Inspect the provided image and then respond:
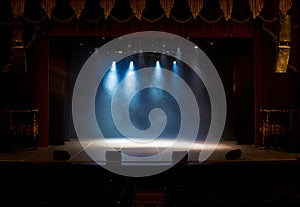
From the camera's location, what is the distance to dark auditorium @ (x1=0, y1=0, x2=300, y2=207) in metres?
5.90

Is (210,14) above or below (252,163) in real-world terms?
above

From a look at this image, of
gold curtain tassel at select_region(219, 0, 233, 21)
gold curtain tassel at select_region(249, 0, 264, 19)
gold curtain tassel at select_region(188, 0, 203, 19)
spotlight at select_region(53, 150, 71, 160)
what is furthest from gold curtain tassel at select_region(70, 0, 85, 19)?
gold curtain tassel at select_region(249, 0, 264, 19)

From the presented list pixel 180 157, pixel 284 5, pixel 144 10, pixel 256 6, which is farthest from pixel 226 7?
pixel 180 157

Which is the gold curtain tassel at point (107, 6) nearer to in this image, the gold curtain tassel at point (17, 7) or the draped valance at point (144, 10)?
the draped valance at point (144, 10)

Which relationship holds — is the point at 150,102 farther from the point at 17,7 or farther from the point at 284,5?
the point at 17,7

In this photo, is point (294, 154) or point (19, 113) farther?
point (19, 113)

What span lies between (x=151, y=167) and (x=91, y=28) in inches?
213

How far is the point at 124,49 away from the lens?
687 inches

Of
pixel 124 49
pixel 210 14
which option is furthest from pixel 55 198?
pixel 124 49

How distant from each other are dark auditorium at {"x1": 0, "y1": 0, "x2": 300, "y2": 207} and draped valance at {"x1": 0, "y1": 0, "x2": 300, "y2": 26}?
0.03 meters

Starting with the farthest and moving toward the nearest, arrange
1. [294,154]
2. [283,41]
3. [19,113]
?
[19,113] → [283,41] → [294,154]

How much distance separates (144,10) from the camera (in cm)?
1159

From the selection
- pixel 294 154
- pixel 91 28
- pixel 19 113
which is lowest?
pixel 294 154

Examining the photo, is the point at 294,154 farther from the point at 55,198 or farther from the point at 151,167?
the point at 55,198
